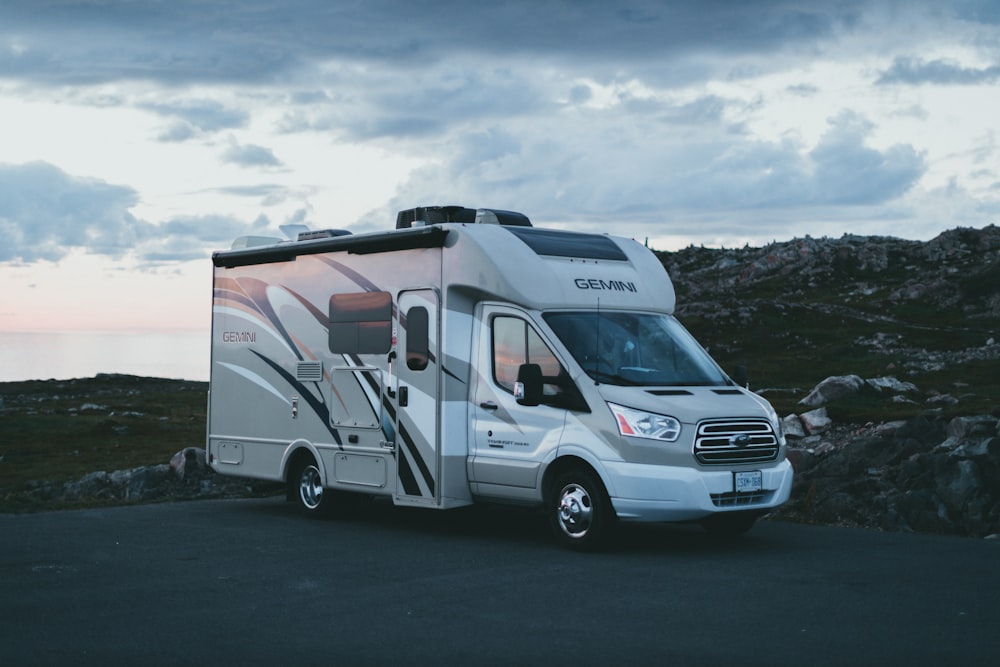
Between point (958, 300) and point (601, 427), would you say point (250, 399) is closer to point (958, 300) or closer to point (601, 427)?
point (601, 427)

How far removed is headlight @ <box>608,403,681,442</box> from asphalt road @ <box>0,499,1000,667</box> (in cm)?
123

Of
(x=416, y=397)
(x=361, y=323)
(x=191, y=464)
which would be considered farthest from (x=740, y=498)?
(x=191, y=464)

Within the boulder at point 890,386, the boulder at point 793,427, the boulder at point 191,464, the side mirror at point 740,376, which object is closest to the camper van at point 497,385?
the side mirror at point 740,376

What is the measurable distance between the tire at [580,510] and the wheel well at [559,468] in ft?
0.10

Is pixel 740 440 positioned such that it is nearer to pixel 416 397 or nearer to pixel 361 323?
pixel 416 397

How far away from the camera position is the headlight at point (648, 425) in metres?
12.0

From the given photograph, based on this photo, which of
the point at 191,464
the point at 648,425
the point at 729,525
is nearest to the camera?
the point at 648,425

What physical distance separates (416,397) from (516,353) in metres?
1.46

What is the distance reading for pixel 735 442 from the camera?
12.3 m

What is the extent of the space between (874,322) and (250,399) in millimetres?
59958

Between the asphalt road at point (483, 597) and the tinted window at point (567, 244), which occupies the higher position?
the tinted window at point (567, 244)

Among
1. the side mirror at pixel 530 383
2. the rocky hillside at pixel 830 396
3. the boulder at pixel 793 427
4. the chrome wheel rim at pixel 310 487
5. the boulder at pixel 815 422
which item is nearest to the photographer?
the side mirror at pixel 530 383

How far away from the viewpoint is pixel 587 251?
1407 cm

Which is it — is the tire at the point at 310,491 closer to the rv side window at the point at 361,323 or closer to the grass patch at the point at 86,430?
the rv side window at the point at 361,323
